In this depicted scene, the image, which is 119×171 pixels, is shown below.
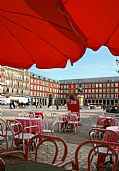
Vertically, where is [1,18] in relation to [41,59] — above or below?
above

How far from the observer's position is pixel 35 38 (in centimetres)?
360

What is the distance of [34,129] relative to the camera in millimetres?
Answer: 7336

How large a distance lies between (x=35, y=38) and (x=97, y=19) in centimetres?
106

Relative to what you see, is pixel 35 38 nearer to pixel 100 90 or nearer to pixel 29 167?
pixel 29 167

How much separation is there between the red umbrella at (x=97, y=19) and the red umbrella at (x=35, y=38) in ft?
0.56

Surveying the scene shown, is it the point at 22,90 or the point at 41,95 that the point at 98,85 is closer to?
the point at 41,95

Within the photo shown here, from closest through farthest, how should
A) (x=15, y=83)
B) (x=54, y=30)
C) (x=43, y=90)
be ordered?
(x=54, y=30) < (x=15, y=83) < (x=43, y=90)

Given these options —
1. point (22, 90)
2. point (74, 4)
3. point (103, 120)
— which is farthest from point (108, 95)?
point (74, 4)

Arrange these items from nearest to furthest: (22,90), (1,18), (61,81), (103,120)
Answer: (1,18), (103,120), (22,90), (61,81)

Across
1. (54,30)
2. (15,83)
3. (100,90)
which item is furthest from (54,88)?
(54,30)

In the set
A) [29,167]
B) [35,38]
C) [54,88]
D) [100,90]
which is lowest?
[29,167]

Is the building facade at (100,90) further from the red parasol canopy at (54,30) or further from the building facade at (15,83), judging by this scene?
the red parasol canopy at (54,30)

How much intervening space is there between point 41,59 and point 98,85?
393 feet

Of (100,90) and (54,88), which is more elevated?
(54,88)
